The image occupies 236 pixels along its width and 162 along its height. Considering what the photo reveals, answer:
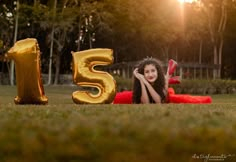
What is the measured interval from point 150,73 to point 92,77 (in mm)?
1104

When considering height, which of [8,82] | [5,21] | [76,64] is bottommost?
[8,82]

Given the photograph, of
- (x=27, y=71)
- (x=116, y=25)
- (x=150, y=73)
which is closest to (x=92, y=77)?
(x=150, y=73)

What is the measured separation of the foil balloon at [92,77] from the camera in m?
7.55

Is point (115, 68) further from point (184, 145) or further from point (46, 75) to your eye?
point (184, 145)

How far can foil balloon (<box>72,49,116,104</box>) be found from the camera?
7.55 meters

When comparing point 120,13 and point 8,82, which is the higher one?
point 120,13

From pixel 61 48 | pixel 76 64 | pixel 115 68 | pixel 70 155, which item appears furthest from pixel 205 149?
pixel 61 48

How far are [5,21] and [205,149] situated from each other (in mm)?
29353

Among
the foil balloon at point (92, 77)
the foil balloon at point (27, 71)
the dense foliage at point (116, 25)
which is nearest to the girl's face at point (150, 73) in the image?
the foil balloon at point (92, 77)

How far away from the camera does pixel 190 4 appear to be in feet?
103

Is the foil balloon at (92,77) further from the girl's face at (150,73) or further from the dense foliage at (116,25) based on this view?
the dense foliage at (116,25)

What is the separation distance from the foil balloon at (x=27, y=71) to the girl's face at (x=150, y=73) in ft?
6.81

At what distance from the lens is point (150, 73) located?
27.3ft

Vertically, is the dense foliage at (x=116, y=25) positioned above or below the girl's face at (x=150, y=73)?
above
